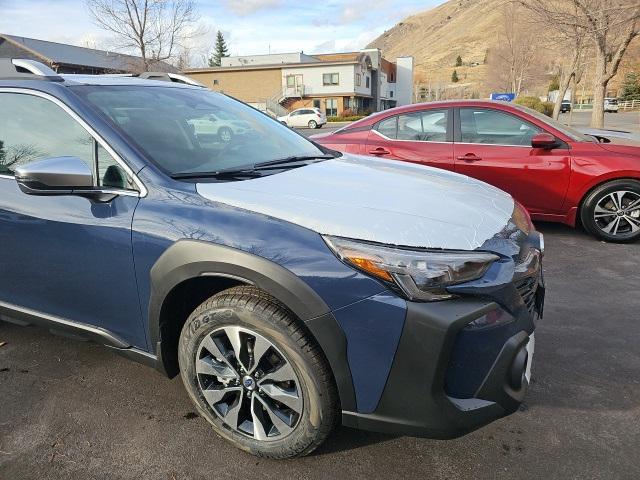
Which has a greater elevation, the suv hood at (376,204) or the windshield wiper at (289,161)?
the windshield wiper at (289,161)

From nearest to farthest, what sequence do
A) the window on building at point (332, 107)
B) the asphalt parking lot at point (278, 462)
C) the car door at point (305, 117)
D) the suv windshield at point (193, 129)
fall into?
1. the asphalt parking lot at point (278, 462)
2. the suv windshield at point (193, 129)
3. the car door at point (305, 117)
4. the window on building at point (332, 107)

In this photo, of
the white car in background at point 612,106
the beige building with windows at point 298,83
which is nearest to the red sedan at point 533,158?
the beige building with windows at point 298,83

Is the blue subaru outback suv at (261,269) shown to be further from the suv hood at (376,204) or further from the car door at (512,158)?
the car door at (512,158)

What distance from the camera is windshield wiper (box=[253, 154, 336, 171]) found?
8.32 feet

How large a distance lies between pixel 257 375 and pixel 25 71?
2.16 metres

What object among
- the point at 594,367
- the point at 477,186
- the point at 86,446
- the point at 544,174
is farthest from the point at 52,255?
the point at 544,174

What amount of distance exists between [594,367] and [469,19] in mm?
218705

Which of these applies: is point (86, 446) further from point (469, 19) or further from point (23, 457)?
point (469, 19)

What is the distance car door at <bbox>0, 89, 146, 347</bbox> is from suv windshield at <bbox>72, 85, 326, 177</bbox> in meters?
0.20

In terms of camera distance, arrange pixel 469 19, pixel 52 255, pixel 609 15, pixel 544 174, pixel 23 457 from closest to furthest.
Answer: pixel 23 457
pixel 52 255
pixel 544 174
pixel 609 15
pixel 469 19

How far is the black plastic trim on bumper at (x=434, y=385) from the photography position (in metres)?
1.70

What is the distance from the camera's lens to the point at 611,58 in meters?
15.9

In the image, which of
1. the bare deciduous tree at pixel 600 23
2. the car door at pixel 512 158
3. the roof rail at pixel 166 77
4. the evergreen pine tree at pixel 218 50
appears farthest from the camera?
the evergreen pine tree at pixel 218 50

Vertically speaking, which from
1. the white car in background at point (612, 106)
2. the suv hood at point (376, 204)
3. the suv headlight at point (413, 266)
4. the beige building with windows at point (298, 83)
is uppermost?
the beige building with windows at point (298, 83)
